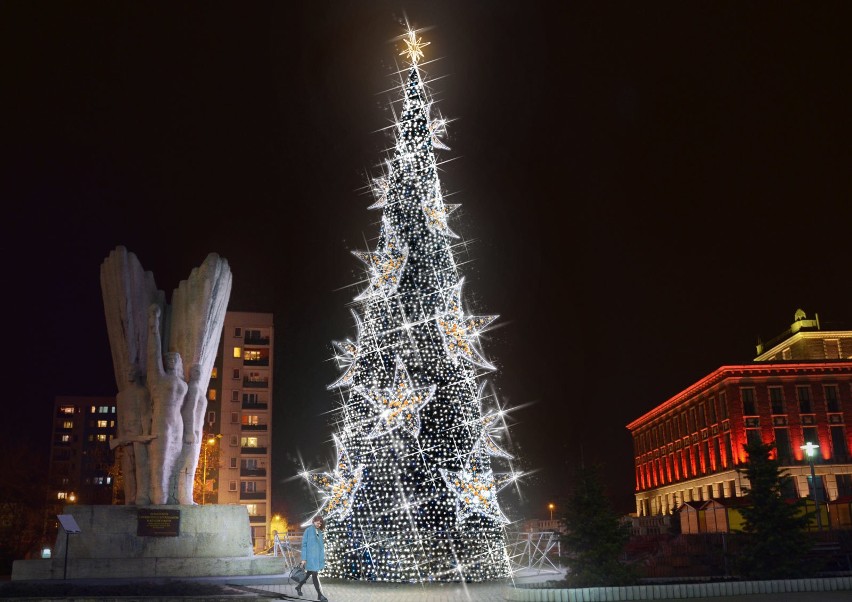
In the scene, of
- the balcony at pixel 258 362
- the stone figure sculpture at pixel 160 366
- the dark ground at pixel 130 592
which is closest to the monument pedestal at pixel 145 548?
the stone figure sculpture at pixel 160 366

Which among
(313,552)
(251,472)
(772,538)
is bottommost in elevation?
(772,538)

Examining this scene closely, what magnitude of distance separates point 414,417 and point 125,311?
28.0ft

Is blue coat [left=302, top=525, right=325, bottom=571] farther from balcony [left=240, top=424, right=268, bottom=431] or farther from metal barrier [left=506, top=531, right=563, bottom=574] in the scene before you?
balcony [left=240, top=424, right=268, bottom=431]

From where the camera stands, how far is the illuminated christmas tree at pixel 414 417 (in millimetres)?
19500

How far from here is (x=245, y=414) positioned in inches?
2894

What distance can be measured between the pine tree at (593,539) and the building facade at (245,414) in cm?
5607

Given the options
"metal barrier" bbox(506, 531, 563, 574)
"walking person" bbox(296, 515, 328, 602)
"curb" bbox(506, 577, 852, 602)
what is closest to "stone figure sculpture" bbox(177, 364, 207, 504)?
"walking person" bbox(296, 515, 328, 602)

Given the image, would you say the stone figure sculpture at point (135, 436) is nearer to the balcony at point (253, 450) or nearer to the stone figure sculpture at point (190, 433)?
the stone figure sculpture at point (190, 433)

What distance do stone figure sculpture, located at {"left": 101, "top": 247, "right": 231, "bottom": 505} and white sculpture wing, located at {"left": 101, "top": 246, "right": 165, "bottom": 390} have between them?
3 cm

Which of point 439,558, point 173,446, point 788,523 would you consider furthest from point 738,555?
point 173,446

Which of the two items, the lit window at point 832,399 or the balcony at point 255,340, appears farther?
the balcony at point 255,340

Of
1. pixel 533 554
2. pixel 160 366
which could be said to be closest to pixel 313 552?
pixel 160 366

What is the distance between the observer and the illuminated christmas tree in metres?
19.5

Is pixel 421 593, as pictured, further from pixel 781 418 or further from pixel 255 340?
pixel 255 340
